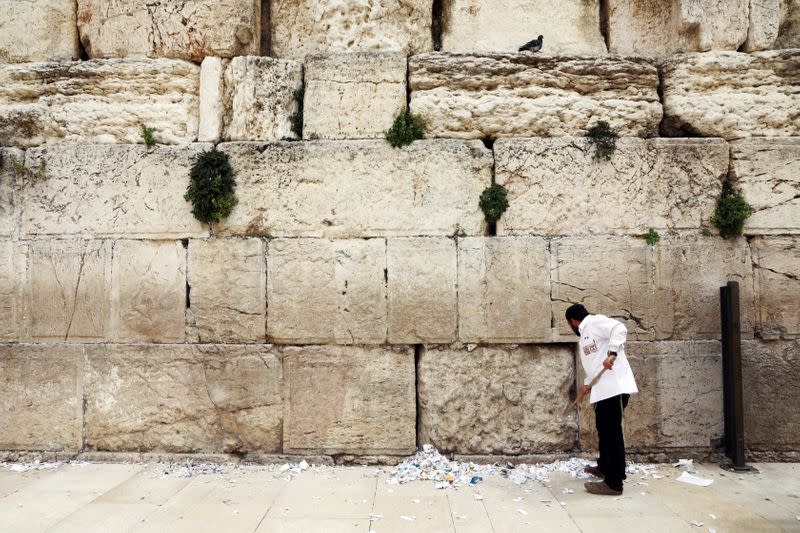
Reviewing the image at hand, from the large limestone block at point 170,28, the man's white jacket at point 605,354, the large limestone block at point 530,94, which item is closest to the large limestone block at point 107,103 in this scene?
the large limestone block at point 170,28

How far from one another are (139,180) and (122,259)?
2.57ft

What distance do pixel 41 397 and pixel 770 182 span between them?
726 centimetres

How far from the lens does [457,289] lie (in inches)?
186

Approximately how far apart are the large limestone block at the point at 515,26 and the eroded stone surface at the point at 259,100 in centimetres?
175

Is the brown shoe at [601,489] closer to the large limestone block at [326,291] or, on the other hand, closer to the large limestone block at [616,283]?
the large limestone block at [616,283]

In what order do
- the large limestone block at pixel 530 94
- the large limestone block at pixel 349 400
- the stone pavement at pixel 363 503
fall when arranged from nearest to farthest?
1. the stone pavement at pixel 363 503
2. the large limestone block at pixel 349 400
3. the large limestone block at pixel 530 94

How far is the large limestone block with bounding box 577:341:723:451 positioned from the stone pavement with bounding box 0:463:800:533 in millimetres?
339

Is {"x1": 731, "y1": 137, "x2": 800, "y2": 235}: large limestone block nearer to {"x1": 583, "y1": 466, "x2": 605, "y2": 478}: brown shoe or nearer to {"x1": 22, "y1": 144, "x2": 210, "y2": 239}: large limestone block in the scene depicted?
{"x1": 583, "y1": 466, "x2": 605, "y2": 478}: brown shoe

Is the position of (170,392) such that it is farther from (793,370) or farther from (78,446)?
(793,370)

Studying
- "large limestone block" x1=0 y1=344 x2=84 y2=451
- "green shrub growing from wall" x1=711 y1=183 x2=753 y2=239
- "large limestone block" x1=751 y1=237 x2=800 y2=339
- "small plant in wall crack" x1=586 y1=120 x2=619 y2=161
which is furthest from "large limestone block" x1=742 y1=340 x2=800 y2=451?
"large limestone block" x1=0 y1=344 x2=84 y2=451

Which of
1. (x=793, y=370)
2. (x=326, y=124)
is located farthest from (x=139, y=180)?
(x=793, y=370)

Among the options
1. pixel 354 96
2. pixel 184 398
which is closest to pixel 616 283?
pixel 354 96

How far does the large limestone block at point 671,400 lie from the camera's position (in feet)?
15.3

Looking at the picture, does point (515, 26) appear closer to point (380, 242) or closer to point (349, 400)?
point (380, 242)
